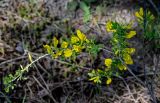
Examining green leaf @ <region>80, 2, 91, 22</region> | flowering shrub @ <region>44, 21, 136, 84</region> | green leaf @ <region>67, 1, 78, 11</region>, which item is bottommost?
flowering shrub @ <region>44, 21, 136, 84</region>

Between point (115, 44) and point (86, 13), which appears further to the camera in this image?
point (86, 13)

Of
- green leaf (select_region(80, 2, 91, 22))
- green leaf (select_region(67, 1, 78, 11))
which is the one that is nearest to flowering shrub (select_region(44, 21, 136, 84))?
green leaf (select_region(80, 2, 91, 22))

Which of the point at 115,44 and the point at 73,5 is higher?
the point at 73,5

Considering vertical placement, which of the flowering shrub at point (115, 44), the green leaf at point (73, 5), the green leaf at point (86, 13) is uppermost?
the green leaf at point (73, 5)

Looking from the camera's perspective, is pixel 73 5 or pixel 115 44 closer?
pixel 115 44

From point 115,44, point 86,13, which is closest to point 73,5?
point 86,13

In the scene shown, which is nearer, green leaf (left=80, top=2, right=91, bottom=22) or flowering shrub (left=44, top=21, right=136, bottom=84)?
flowering shrub (left=44, top=21, right=136, bottom=84)

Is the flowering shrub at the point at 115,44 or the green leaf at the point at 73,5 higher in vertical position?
the green leaf at the point at 73,5

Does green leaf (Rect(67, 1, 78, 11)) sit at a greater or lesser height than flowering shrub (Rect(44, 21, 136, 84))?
greater

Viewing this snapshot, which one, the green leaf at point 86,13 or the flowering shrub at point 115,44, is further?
the green leaf at point 86,13

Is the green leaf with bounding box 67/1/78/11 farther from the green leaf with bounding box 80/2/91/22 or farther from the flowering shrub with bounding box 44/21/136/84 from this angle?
the flowering shrub with bounding box 44/21/136/84

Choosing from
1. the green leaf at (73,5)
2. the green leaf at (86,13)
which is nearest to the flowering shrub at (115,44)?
the green leaf at (86,13)

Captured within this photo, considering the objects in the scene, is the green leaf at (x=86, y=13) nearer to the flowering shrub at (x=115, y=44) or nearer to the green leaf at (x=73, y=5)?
the green leaf at (x=73, y=5)

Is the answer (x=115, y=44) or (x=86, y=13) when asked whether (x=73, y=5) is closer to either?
(x=86, y=13)
